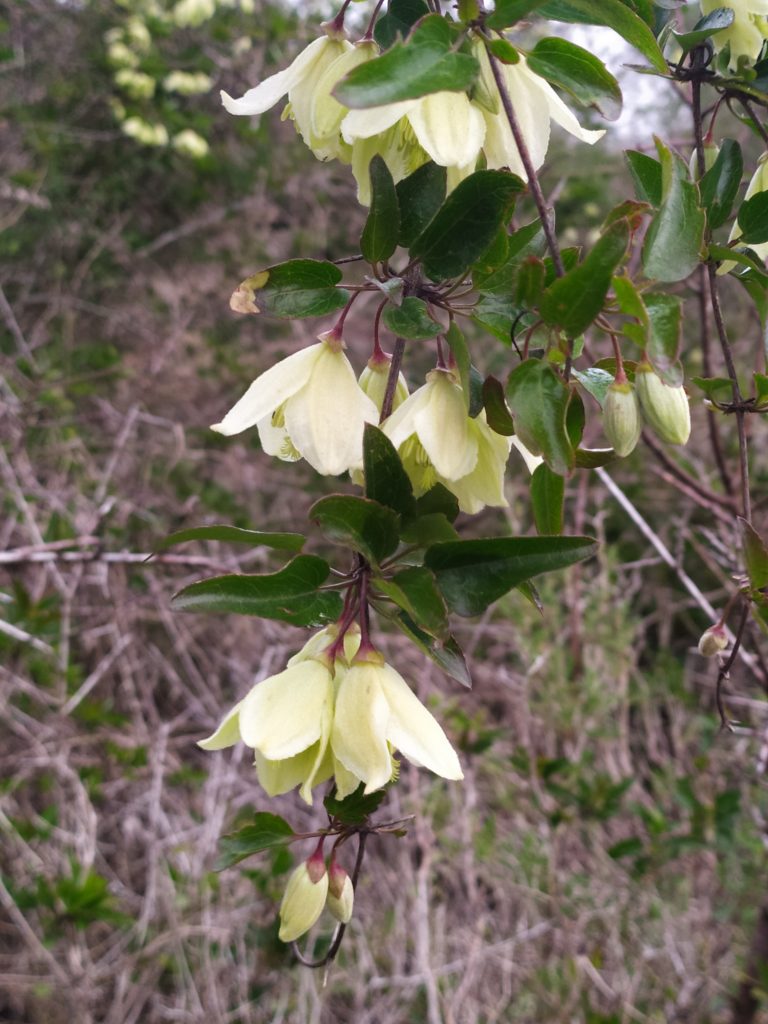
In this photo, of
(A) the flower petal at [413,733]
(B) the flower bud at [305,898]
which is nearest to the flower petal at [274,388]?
(A) the flower petal at [413,733]

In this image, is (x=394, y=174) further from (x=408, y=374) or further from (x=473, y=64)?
(x=408, y=374)

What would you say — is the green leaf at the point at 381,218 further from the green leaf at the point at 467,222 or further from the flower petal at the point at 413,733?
the flower petal at the point at 413,733

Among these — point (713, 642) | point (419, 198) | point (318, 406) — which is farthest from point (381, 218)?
point (713, 642)

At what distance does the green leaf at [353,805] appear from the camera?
620 millimetres

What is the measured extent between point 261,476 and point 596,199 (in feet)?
9.68

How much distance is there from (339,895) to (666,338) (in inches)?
18.9

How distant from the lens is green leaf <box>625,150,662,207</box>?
66 centimetres

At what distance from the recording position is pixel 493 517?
3.84 meters

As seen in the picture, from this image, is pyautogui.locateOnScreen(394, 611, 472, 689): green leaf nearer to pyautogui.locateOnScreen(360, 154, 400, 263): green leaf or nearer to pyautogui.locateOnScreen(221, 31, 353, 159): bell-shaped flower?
pyautogui.locateOnScreen(360, 154, 400, 263): green leaf

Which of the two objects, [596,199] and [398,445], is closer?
[398,445]

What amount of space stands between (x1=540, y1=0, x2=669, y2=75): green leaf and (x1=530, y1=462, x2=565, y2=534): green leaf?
1.02ft

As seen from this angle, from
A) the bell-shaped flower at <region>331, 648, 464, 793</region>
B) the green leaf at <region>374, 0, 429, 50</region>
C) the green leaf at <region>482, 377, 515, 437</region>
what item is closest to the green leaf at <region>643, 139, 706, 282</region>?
the green leaf at <region>482, 377, 515, 437</region>

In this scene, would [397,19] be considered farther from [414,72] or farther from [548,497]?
[548,497]

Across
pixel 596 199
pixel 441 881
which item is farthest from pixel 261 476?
pixel 596 199
